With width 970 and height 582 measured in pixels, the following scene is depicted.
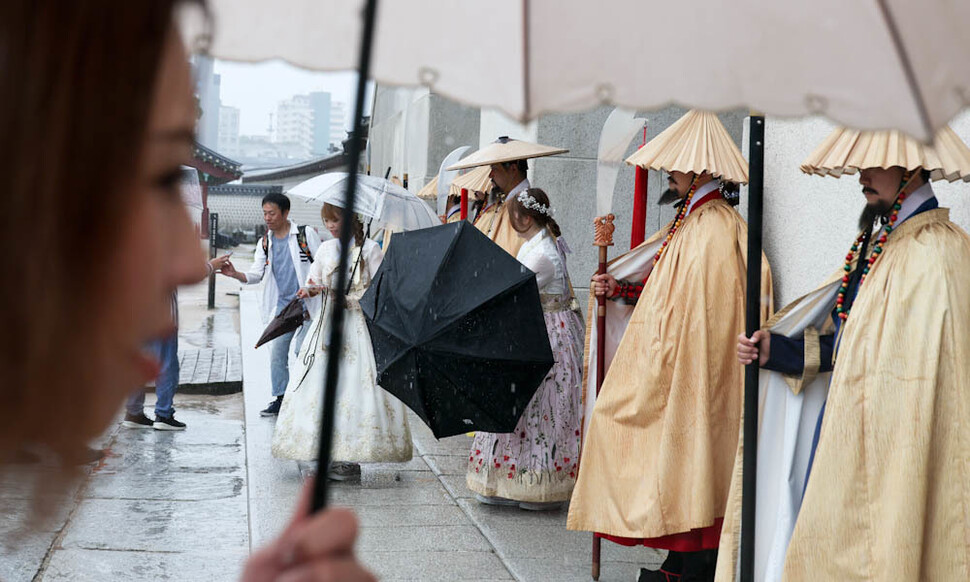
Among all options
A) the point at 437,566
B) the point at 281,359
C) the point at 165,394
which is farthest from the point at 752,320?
the point at 165,394

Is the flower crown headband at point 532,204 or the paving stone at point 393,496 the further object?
the paving stone at point 393,496

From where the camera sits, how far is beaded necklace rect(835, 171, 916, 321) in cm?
359

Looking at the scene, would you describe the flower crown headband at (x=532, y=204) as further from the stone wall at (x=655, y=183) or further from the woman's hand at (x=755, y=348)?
the woman's hand at (x=755, y=348)

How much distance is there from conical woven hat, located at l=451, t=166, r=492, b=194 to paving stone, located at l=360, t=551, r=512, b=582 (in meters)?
3.58

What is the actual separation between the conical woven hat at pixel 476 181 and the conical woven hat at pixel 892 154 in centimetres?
473

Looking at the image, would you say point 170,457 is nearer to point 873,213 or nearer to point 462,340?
point 462,340

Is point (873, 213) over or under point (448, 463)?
over

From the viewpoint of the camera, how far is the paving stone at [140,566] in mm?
5000

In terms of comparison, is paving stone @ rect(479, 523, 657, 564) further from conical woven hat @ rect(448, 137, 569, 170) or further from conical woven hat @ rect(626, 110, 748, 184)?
conical woven hat @ rect(448, 137, 569, 170)

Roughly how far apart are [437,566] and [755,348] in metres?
2.23

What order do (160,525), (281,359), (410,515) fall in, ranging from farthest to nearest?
(281,359) → (410,515) → (160,525)

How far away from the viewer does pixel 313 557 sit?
2.80ft

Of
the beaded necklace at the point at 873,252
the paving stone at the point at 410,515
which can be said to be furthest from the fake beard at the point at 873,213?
the paving stone at the point at 410,515

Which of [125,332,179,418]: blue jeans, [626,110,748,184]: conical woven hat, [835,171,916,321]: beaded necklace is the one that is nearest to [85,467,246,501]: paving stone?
[125,332,179,418]: blue jeans
